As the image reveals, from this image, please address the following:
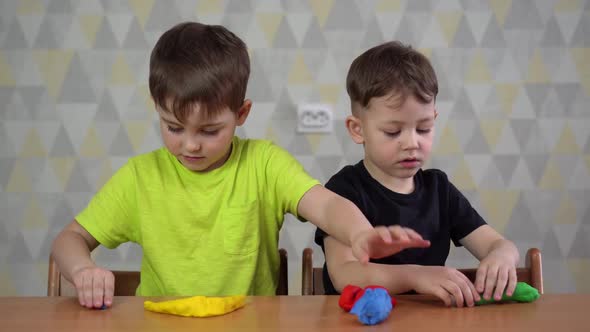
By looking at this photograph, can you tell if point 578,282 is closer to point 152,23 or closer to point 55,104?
point 152,23

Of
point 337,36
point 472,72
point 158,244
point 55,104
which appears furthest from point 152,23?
point 158,244

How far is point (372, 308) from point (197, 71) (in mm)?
565

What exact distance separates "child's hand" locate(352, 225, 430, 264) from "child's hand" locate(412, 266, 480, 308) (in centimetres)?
9

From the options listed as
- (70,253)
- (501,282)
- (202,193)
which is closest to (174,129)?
(202,193)

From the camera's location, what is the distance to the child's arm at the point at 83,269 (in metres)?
1.03

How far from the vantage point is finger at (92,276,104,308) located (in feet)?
3.34

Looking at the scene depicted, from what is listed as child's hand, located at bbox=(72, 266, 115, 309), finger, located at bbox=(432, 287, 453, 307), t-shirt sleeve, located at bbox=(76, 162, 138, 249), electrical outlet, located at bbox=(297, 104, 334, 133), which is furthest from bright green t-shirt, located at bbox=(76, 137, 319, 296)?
electrical outlet, located at bbox=(297, 104, 334, 133)

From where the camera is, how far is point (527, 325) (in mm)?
910

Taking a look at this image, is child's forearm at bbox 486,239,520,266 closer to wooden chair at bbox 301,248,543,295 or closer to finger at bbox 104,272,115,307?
wooden chair at bbox 301,248,543,295

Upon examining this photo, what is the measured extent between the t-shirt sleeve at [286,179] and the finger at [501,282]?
0.36 m

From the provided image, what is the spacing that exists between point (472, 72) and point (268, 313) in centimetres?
188

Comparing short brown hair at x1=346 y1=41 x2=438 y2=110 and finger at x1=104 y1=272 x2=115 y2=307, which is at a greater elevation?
short brown hair at x1=346 y1=41 x2=438 y2=110

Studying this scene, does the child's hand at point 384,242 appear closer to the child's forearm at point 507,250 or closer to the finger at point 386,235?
the finger at point 386,235

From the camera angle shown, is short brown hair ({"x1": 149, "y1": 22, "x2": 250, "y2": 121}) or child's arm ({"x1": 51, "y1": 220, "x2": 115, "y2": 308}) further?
short brown hair ({"x1": 149, "y1": 22, "x2": 250, "y2": 121})
